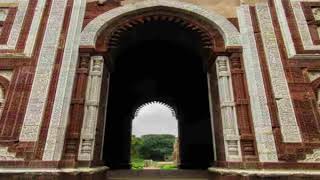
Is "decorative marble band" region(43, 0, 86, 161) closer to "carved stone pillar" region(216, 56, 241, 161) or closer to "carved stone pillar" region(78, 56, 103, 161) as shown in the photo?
"carved stone pillar" region(78, 56, 103, 161)

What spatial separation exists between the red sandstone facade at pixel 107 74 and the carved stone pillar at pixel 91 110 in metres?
0.05

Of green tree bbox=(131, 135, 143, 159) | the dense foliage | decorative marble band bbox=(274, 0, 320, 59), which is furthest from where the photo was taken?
the dense foliage

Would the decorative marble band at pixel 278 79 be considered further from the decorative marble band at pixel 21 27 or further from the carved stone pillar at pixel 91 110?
the decorative marble band at pixel 21 27

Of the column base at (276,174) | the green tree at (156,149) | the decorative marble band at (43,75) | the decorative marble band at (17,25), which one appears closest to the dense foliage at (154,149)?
the green tree at (156,149)

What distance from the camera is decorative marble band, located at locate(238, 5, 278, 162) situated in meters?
5.26

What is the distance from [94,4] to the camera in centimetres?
705

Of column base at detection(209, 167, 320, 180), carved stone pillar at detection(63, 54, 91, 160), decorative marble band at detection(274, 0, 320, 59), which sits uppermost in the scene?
decorative marble band at detection(274, 0, 320, 59)

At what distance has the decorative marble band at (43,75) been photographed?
5301 millimetres

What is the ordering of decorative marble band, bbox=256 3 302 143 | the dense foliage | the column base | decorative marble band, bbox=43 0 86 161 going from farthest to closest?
the dense foliage
decorative marble band, bbox=256 3 302 143
decorative marble band, bbox=43 0 86 161
the column base

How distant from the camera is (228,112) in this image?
5852 mm

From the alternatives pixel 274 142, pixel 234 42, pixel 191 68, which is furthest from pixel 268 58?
pixel 191 68

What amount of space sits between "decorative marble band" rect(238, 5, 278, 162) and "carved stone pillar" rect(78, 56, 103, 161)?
10.8 ft

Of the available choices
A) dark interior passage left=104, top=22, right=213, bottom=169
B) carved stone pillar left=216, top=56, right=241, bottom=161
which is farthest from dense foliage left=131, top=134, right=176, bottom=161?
carved stone pillar left=216, top=56, right=241, bottom=161

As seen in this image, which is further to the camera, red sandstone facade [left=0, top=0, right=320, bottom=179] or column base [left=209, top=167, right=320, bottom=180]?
red sandstone facade [left=0, top=0, right=320, bottom=179]
